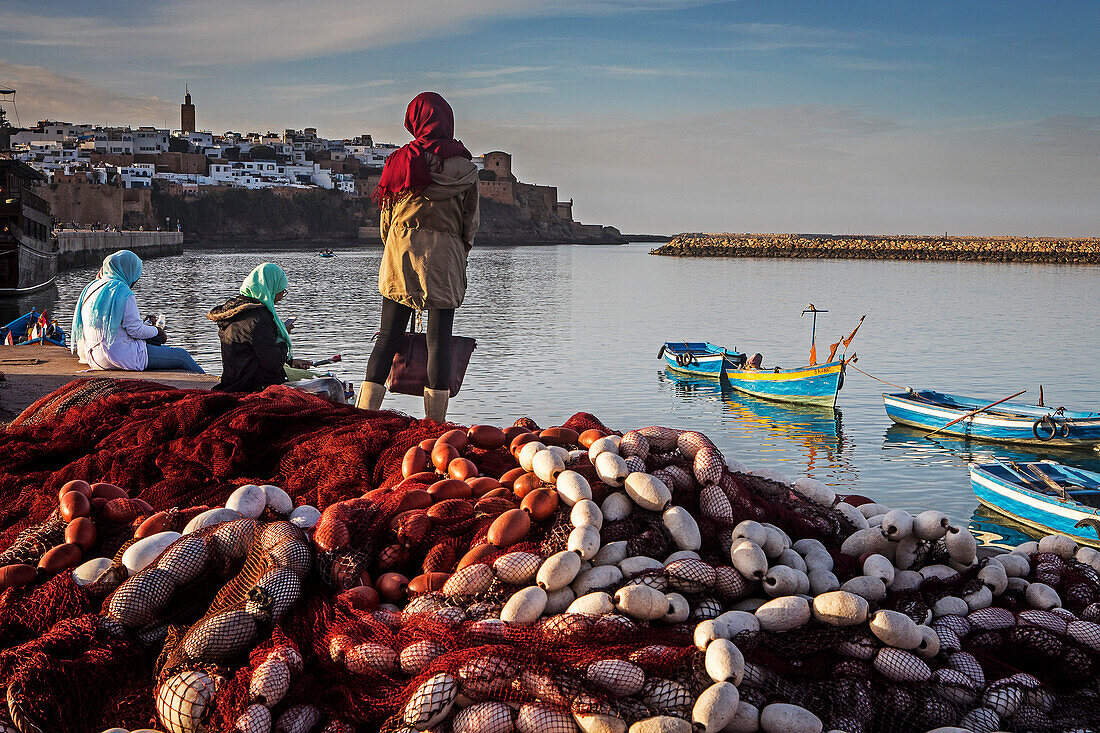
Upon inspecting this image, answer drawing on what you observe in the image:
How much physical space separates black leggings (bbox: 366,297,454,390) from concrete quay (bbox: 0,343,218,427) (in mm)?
1385

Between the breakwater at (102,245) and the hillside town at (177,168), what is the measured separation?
9.44 m

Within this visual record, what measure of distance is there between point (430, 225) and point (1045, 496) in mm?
8190

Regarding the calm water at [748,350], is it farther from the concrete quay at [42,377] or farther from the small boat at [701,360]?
the concrete quay at [42,377]

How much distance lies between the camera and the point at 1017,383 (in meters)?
22.3

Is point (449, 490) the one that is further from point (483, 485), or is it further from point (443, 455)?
point (443, 455)

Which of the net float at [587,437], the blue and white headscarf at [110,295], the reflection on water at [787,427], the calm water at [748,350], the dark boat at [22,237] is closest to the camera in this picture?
the net float at [587,437]

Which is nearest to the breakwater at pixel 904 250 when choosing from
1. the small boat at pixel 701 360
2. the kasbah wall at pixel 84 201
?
the kasbah wall at pixel 84 201

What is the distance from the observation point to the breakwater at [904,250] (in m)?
106

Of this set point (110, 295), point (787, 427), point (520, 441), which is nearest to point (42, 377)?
point (110, 295)

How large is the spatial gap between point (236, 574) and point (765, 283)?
2477 inches

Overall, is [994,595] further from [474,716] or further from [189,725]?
[189,725]

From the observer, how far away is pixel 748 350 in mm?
27859

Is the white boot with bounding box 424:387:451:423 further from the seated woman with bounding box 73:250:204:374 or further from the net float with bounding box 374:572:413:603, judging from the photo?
the seated woman with bounding box 73:250:204:374

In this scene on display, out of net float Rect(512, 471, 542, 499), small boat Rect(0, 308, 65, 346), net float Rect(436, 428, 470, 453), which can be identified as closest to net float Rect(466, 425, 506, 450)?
net float Rect(436, 428, 470, 453)
